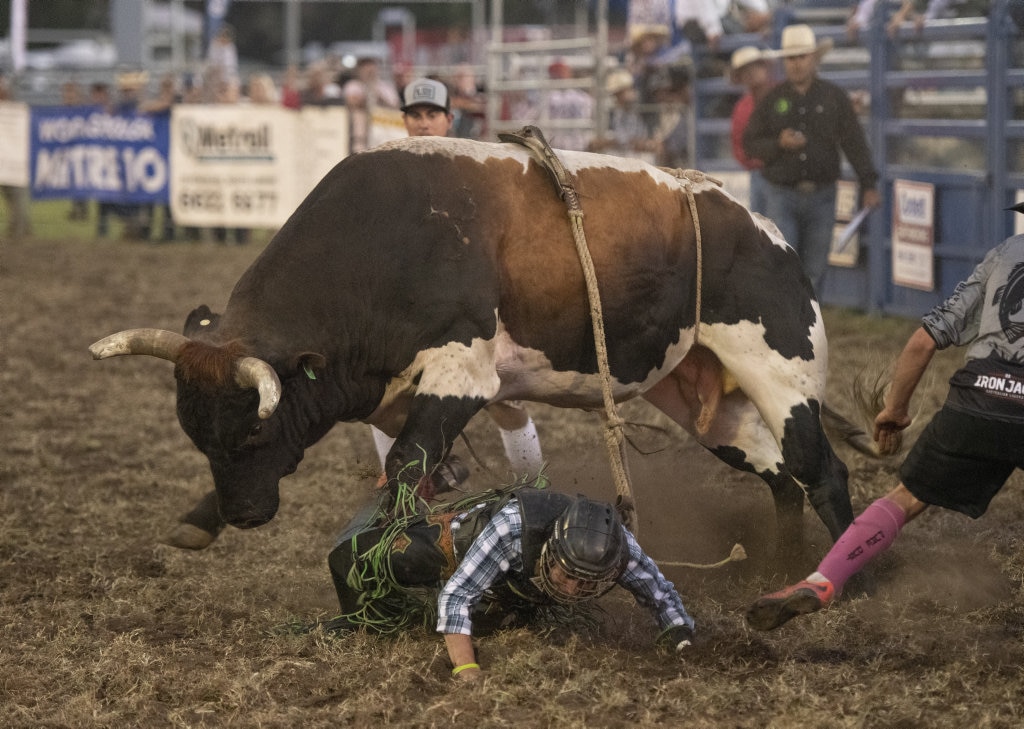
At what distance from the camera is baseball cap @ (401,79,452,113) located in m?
5.83

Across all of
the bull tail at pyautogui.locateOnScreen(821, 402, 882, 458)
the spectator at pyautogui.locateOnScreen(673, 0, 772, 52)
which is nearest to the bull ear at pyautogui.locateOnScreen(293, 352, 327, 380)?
the bull tail at pyautogui.locateOnScreen(821, 402, 882, 458)

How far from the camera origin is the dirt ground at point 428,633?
12.0 feet

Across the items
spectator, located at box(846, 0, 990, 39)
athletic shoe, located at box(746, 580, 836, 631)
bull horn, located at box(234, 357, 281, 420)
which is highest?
spectator, located at box(846, 0, 990, 39)

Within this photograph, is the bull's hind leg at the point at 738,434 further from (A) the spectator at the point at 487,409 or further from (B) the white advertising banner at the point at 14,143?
(B) the white advertising banner at the point at 14,143

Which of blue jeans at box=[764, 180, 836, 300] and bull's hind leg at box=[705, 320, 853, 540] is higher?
blue jeans at box=[764, 180, 836, 300]

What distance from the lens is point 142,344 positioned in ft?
14.4

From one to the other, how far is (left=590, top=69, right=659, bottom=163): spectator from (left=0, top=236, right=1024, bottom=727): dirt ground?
19.2ft

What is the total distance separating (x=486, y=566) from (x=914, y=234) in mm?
7243

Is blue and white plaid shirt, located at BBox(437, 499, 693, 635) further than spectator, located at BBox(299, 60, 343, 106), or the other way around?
spectator, located at BBox(299, 60, 343, 106)

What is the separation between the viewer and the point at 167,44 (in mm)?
32531

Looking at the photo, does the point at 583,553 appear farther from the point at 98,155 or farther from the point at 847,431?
the point at 98,155

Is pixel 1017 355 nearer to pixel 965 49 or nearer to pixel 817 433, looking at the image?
pixel 817 433

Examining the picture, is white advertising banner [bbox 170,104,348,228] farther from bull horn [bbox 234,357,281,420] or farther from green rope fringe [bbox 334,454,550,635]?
green rope fringe [bbox 334,454,550,635]

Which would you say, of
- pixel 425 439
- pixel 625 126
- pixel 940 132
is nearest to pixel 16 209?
pixel 625 126
